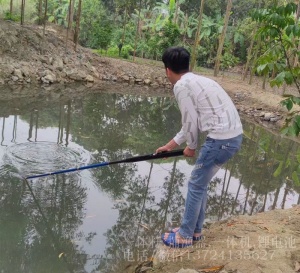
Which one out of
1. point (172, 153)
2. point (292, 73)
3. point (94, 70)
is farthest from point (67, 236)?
point (94, 70)

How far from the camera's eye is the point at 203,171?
9.80 ft

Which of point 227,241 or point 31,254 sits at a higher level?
point 227,241

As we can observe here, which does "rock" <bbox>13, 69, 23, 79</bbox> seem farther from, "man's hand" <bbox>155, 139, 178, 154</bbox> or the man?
the man

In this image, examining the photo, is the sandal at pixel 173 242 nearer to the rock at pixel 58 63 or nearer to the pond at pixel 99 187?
the pond at pixel 99 187

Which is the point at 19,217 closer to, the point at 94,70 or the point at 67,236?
the point at 67,236

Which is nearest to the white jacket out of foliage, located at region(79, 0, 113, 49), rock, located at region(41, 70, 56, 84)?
rock, located at region(41, 70, 56, 84)

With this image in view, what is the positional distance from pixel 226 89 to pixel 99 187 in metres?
10.1

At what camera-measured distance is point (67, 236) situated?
3730 millimetres

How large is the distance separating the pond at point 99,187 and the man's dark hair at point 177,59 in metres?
1.75

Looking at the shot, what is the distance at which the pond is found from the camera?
3564 mm

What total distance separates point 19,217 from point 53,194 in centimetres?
60

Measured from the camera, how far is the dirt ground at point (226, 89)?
117 inches

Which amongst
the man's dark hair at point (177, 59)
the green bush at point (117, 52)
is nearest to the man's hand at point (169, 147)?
the man's dark hair at point (177, 59)

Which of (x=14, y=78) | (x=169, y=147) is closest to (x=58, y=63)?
(x=14, y=78)
